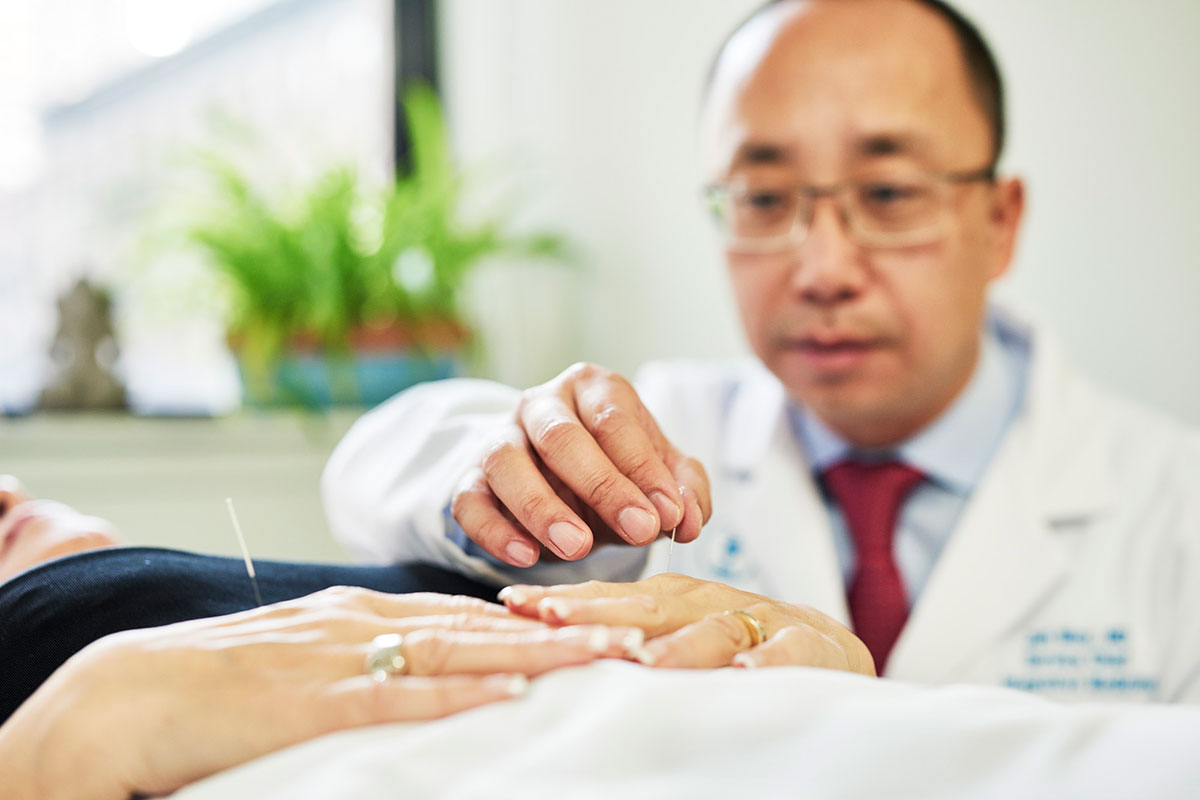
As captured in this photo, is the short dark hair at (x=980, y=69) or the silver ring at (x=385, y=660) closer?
the silver ring at (x=385, y=660)

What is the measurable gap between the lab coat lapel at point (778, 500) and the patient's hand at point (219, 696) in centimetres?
54

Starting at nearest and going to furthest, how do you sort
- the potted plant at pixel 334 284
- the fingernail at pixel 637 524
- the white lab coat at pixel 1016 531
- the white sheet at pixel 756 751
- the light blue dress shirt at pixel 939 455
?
the white sheet at pixel 756 751, the fingernail at pixel 637 524, the white lab coat at pixel 1016 531, the light blue dress shirt at pixel 939 455, the potted plant at pixel 334 284

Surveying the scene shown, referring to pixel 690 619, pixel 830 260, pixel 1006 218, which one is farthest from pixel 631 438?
pixel 1006 218

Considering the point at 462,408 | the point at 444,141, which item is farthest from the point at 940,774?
the point at 444,141

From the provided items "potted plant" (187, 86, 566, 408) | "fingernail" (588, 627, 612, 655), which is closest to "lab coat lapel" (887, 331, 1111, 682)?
"fingernail" (588, 627, 612, 655)

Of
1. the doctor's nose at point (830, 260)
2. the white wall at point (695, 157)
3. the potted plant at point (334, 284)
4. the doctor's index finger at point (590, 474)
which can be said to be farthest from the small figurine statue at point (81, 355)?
the doctor's index finger at point (590, 474)

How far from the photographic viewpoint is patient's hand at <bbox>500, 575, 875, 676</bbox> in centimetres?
46

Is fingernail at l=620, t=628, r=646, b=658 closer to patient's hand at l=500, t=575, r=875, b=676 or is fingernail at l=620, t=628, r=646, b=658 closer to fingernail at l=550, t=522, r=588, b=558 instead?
patient's hand at l=500, t=575, r=875, b=676

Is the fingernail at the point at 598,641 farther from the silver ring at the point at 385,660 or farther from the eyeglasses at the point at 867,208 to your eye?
the eyeglasses at the point at 867,208

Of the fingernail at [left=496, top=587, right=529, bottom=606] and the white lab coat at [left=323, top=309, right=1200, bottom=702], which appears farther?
the white lab coat at [left=323, top=309, right=1200, bottom=702]

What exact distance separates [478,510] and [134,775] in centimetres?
26

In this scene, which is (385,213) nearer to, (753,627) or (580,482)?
(580,482)

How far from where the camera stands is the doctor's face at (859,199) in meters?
1.08

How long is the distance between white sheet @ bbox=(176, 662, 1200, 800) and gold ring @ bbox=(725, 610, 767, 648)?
0.36ft
